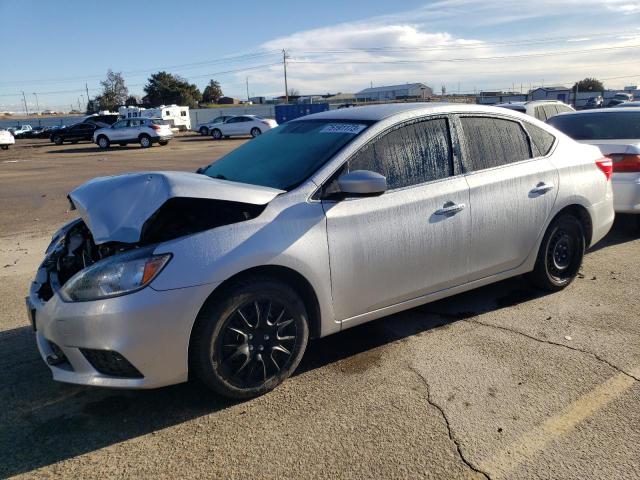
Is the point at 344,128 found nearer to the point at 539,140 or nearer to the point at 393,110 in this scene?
the point at 393,110

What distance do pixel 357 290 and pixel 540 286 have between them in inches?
85.6

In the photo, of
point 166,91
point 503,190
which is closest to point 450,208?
point 503,190

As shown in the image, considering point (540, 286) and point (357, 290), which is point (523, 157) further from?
point (357, 290)

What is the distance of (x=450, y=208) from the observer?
12.8 ft

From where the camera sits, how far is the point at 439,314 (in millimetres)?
4566

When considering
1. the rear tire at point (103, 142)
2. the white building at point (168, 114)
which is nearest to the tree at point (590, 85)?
the white building at point (168, 114)

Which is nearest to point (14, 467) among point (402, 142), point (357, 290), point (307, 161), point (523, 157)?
point (357, 290)

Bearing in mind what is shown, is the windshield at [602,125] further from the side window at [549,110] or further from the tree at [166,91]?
the tree at [166,91]

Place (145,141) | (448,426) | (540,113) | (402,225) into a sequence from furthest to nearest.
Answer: (145,141)
(540,113)
(402,225)
(448,426)

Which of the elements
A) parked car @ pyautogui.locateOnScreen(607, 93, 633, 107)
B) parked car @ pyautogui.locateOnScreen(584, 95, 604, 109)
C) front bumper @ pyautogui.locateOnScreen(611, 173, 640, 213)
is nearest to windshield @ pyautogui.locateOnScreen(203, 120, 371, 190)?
front bumper @ pyautogui.locateOnScreen(611, 173, 640, 213)

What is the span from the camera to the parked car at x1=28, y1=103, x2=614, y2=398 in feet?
9.52

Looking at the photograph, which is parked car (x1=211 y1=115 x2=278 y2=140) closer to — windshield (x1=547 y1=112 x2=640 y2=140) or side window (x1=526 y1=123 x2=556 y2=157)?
windshield (x1=547 y1=112 x2=640 y2=140)

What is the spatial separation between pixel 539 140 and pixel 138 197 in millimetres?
3337

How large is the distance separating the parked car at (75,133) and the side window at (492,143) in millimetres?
35272
